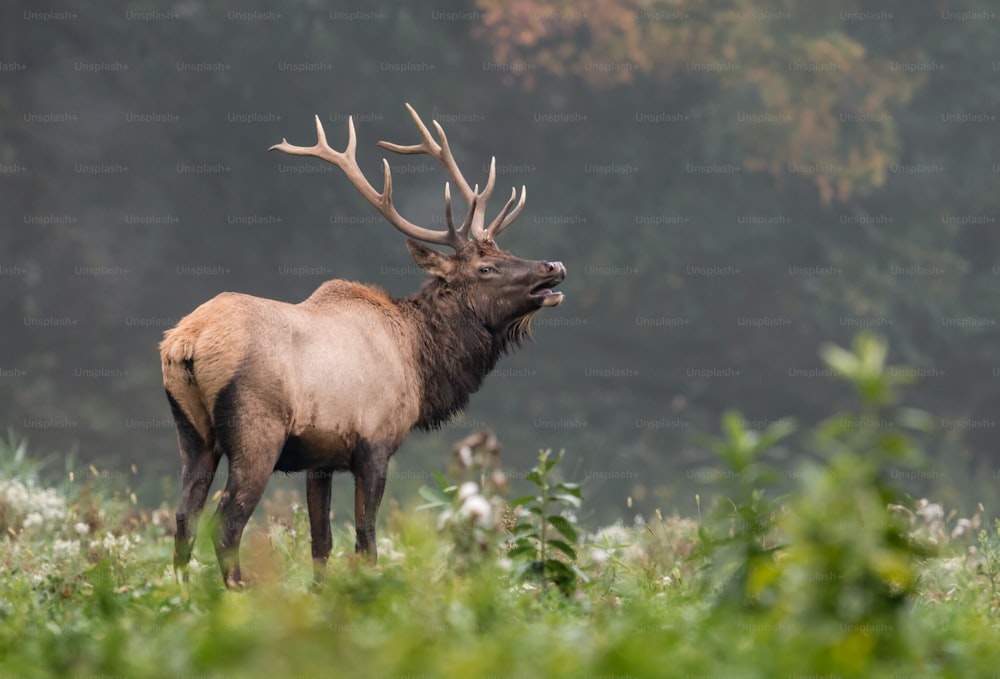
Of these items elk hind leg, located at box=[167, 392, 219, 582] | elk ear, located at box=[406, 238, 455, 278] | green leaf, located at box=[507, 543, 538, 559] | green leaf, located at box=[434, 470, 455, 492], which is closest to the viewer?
green leaf, located at box=[507, 543, 538, 559]

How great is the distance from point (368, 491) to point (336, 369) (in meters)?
0.63

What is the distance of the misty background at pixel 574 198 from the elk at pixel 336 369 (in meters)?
8.53

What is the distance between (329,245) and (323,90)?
2058mm

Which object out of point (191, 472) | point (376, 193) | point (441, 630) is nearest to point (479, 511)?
point (441, 630)

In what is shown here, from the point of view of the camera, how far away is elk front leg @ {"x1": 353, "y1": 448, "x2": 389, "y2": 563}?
21.5ft

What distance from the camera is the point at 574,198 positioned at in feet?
59.8

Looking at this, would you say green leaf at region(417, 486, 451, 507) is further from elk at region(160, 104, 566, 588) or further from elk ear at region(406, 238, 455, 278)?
elk ear at region(406, 238, 455, 278)

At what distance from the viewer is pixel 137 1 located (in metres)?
17.3

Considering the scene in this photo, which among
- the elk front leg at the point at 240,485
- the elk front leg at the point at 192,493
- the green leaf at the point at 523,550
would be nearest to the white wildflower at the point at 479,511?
the green leaf at the point at 523,550

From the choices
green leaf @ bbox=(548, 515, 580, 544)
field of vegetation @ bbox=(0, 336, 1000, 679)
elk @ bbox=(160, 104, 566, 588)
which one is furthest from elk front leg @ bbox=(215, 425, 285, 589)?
green leaf @ bbox=(548, 515, 580, 544)

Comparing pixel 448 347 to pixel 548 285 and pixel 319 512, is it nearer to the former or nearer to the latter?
pixel 548 285

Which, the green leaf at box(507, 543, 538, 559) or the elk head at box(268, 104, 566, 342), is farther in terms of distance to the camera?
the elk head at box(268, 104, 566, 342)

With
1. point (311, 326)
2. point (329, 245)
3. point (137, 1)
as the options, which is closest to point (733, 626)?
point (311, 326)

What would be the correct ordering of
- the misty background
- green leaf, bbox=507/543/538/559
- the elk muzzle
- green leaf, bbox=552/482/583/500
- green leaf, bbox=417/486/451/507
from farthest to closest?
the misty background → the elk muzzle → green leaf, bbox=417/486/451/507 → green leaf, bbox=507/543/538/559 → green leaf, bbox=552/482/583/500
